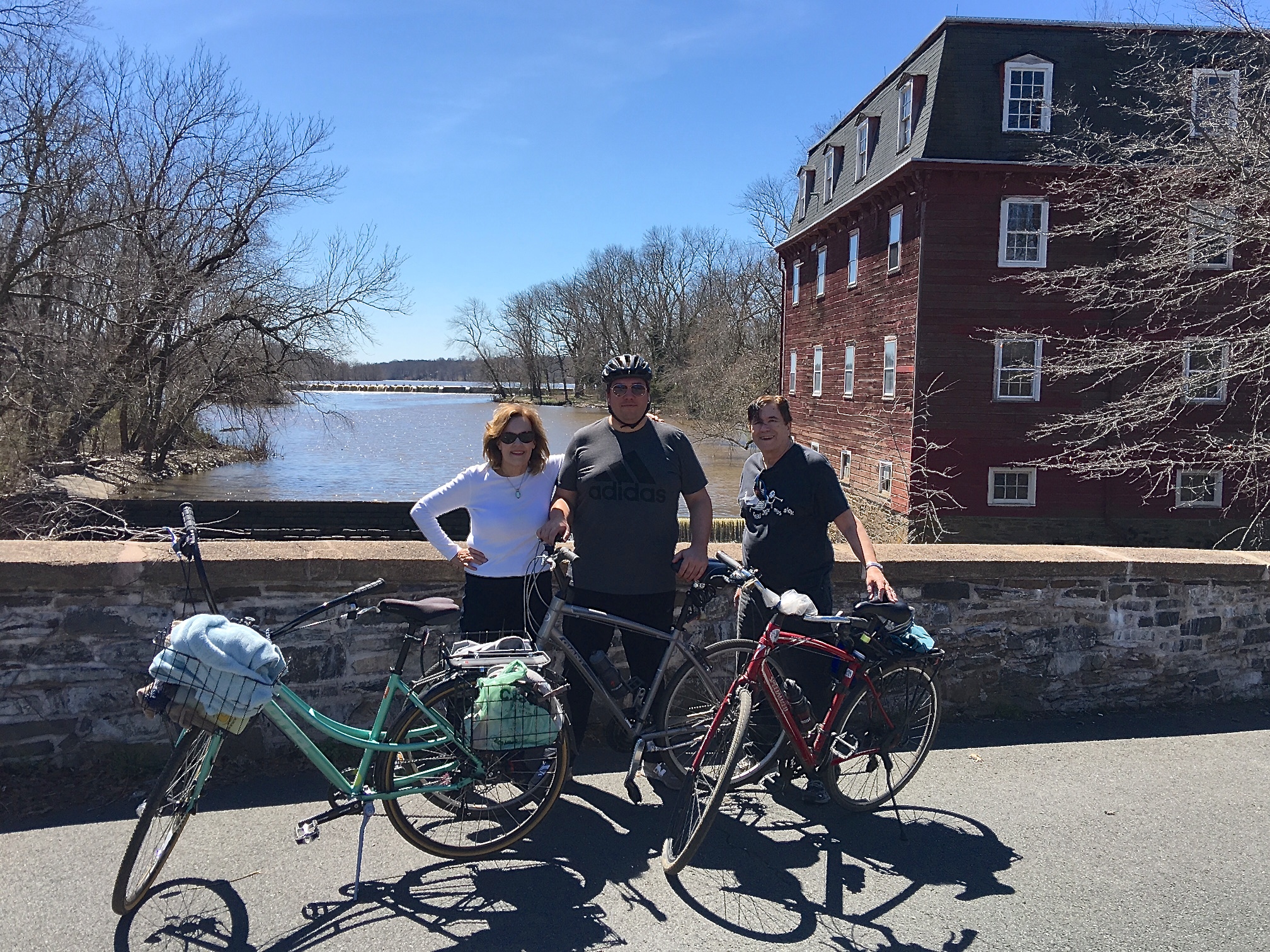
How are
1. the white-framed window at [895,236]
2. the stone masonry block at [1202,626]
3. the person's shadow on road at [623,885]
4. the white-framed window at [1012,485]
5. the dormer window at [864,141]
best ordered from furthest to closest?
the dormer window at [864,141]
the white-framed window at [895,236]
the white-framed window at [1012,485]
the stone masonry block at [1202,626]
the person's shadow on road at [623,885]

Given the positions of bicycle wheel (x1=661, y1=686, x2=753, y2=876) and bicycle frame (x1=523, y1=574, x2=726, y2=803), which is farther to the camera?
bicycle frame (x1=523, y1=574, x2=726, y2=803)

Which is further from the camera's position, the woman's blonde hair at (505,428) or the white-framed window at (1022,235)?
the white-framed window at (1022,235)

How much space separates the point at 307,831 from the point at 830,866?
1.86 m

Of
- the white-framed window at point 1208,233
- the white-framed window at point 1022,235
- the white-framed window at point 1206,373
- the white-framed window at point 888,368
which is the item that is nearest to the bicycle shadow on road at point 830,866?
the white-framed window at point 1206,373

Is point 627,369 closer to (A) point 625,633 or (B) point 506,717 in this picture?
(A) point 625,633

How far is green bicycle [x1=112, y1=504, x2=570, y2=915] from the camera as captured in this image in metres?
3.08

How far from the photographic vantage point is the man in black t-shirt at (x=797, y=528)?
3930mm

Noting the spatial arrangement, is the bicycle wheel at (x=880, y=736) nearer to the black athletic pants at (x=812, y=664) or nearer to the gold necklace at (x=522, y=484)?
the black athletic pants at (x=812, y=664)

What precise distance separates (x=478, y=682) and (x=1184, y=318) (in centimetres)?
1982

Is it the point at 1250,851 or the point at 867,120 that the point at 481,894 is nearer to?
the point at 1250,851

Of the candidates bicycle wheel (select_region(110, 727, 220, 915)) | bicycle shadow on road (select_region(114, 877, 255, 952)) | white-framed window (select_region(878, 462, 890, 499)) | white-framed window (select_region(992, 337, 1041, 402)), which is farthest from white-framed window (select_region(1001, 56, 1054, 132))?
bicycle shadow on road (select_region(114, 877, 255, 952))

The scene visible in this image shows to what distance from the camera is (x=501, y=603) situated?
3.97 meters

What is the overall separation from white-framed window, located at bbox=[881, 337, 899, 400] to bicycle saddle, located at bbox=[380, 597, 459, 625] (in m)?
20.4

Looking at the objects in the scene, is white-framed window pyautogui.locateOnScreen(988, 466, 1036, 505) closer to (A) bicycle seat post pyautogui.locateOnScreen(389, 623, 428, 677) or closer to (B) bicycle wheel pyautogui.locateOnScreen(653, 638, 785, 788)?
(B) bicycle wheel pyautogui.locateOnScreen(653, 638, 785, 788)
